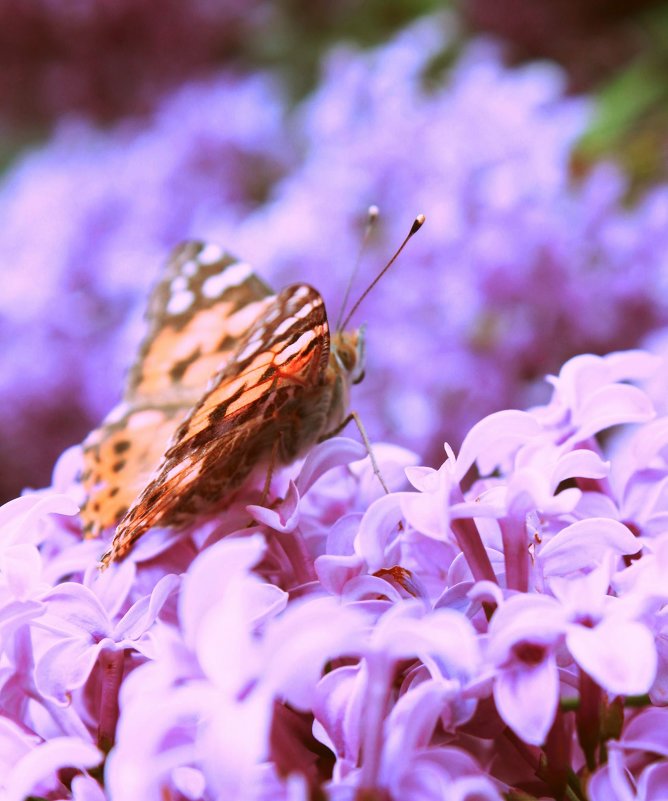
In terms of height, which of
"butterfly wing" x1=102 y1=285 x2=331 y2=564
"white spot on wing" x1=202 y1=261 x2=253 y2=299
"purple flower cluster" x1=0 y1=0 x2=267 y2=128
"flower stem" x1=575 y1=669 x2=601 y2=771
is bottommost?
"flower stem" x1=575 y1=669 x2=601 y2=771

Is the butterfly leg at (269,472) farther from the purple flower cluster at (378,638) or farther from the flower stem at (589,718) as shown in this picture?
the flower stem at (589,718)

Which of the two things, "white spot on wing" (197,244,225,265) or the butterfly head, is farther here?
"white spot on wing" (197,244,225,265)

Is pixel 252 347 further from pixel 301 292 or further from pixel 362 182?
pixel 362 182

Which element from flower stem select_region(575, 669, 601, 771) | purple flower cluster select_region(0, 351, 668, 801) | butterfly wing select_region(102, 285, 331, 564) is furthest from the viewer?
butterfly wing select_region(102, 285, 331, 564)

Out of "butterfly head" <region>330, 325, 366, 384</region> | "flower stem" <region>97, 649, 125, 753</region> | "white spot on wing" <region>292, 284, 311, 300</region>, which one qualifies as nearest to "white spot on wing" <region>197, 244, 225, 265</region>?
"butterfly head" <region>330, 325, 366, 384</region>

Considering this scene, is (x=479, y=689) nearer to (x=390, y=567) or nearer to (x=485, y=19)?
(x=390, y=567)

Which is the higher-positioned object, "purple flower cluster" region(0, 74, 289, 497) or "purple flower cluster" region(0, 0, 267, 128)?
"purple flower cluster" region(0, 0, 267, 128)

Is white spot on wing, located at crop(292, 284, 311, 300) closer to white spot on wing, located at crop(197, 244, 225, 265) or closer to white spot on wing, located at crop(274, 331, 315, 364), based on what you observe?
white spot on wing, located at crop(274, 331, 315, 364)

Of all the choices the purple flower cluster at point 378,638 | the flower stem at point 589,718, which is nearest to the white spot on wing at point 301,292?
the purple flower cluster at point 378,638
